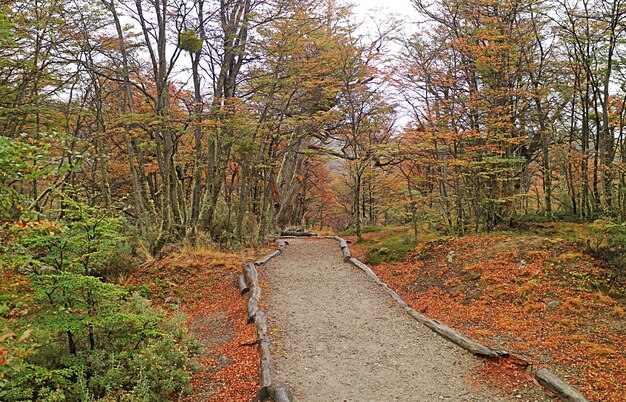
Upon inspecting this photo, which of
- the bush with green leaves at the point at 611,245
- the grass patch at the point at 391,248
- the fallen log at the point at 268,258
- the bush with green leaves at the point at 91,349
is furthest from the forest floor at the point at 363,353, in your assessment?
the bush with green leaves at the point at 611,245

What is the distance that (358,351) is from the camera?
576cm

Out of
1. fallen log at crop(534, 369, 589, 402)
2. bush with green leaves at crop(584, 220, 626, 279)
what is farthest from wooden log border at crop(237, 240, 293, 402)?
bush with green leaves at crop(584, 220, 626, 279)

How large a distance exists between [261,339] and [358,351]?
1.49m

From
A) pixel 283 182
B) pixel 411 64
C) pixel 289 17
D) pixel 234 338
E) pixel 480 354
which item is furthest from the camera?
pixel 283 182

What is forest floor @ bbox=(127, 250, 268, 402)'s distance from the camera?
5.06m

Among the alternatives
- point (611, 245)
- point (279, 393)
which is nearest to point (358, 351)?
point (279, 393)

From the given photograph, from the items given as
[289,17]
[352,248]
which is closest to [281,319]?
[352,248]

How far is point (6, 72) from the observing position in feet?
32.9

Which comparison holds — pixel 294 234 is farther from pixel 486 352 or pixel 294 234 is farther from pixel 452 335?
pixel 486 352

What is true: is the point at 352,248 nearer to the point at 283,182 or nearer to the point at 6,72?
the point at 283,182

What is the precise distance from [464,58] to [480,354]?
9.64 m

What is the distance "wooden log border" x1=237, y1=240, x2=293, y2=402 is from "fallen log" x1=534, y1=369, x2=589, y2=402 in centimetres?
296

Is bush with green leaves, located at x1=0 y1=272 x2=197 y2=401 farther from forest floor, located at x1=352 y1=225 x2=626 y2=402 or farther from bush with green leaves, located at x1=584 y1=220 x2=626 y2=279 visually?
bush with green leaves, located at x1=584 y1=220 x2=626 y2=279

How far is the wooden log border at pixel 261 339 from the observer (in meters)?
4.48
